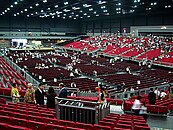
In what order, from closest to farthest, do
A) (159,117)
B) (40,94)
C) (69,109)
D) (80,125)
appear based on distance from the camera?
(80,125)
(69,109)
(40,94)
(159,117)

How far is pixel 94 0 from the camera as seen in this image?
127 feet

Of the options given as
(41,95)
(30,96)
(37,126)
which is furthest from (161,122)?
(37,126)

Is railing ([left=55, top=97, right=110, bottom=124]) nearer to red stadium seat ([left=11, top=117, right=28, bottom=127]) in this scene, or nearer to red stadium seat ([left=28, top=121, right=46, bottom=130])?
red stadium seat ([left=11, top=117, right=28, bottom=127])

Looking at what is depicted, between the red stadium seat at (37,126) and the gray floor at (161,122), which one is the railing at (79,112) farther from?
the gray floor at (161,122)

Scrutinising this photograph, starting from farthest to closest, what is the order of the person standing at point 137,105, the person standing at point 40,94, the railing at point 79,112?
the person standing at point 137,105, the person standing at point 40,94, the railing at point 79,112

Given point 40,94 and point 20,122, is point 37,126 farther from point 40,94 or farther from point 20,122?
point 40,94

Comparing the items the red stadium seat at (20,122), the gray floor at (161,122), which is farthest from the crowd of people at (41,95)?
the gray floor at (161,122)

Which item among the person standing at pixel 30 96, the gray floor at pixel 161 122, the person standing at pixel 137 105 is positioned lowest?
the gray floor at pixel 161 122

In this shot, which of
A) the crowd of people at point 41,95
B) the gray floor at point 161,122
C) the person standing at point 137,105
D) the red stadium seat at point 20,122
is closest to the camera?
the red stadium seat at point 20,122

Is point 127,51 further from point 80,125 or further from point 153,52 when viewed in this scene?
point 80,125

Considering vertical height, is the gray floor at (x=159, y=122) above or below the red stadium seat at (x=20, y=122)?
below

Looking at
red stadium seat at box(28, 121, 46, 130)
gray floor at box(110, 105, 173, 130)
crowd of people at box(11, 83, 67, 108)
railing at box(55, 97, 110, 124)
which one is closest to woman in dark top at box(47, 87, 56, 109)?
crowd of people at box(11, 83, 67, 108)

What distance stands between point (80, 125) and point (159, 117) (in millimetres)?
6717

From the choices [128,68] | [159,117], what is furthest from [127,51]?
[159,117]
